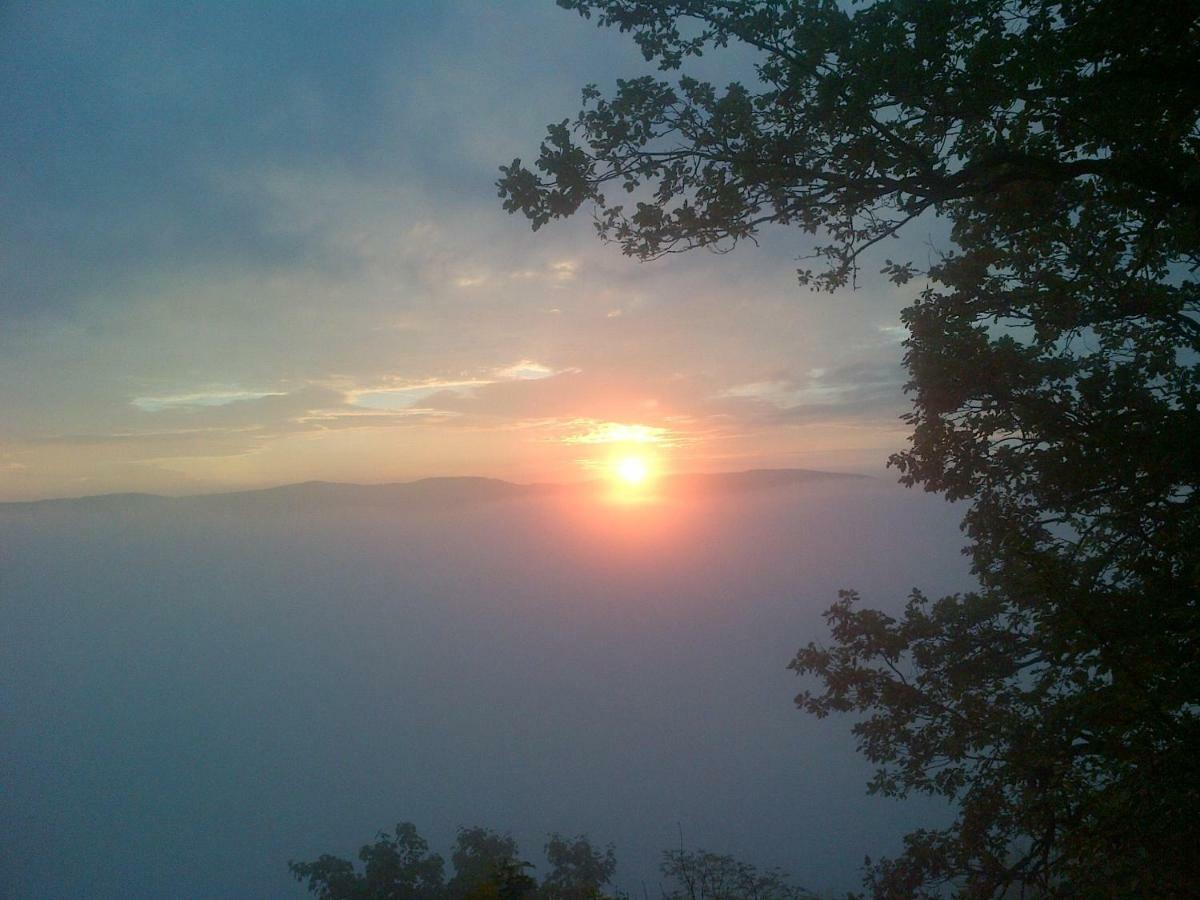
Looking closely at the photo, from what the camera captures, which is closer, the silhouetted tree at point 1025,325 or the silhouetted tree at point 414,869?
the silhouetted tree at point 1025,325

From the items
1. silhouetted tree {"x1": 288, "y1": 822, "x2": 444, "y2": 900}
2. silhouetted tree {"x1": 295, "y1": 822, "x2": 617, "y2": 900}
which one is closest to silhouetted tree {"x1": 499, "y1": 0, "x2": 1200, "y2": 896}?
silhouetted tree {"x1": 295, "y1": 822, "x2": 617, "y2": 900}

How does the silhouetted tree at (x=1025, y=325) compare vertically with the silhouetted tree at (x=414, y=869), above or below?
above

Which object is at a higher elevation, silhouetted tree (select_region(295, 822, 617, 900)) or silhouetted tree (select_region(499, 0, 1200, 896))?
silhouetted tree (select_region(499, 0, 1200, 896))

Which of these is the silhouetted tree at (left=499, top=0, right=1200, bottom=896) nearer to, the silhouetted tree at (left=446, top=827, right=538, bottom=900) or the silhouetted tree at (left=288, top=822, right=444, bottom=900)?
the silhouetted tree at (left=446, top=827, right=538, bottom=900)

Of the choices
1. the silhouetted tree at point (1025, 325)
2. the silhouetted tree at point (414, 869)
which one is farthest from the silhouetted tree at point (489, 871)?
the silhouetted tree at point (1025, 325)

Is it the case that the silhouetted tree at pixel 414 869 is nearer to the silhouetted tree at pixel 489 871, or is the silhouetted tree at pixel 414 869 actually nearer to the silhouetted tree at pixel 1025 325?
the silhouetted tree at pixel 489 871

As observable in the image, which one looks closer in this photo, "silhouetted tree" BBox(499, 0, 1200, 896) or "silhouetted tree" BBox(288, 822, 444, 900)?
"silhouetted tree" BBox(499, 0, 1200, 896)

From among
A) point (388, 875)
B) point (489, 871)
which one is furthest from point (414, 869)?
point (489, 871)

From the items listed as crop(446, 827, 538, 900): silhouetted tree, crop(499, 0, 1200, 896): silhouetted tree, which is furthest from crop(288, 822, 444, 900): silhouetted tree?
crop(499, 0, 1200, 896): silhouetted tree

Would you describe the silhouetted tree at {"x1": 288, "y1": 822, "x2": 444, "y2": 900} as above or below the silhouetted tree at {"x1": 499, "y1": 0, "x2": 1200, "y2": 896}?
below

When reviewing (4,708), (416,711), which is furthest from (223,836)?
(4,708)

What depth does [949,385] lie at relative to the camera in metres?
5.26

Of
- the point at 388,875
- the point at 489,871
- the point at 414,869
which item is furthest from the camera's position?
the point at 414,869

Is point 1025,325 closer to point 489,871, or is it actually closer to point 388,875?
point 489,871
